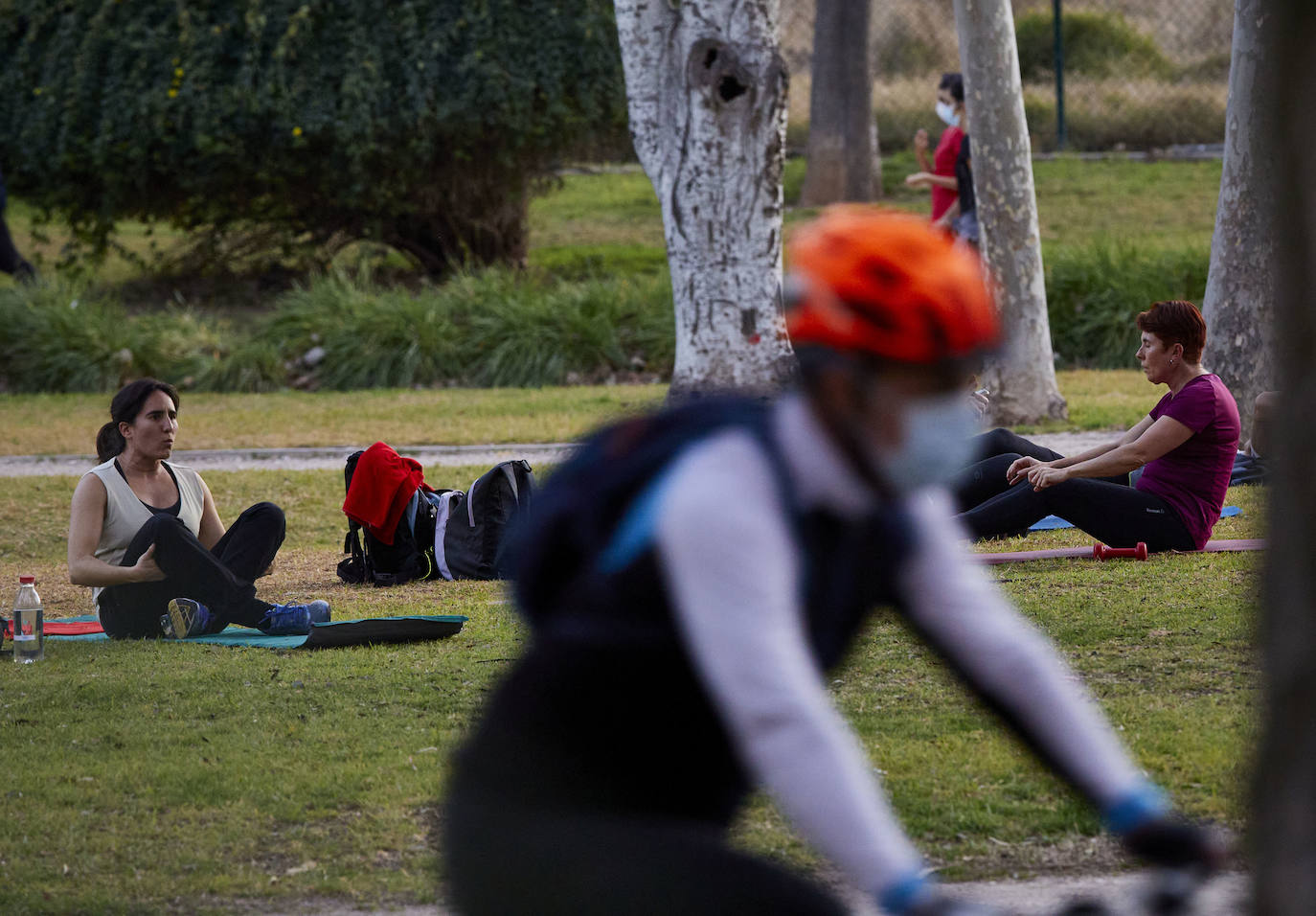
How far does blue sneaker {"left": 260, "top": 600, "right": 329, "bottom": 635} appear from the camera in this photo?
636 cm

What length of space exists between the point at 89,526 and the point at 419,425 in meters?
6.54

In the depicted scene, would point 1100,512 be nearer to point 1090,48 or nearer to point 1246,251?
point 1246,251

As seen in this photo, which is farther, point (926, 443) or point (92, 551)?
point (92, 551)

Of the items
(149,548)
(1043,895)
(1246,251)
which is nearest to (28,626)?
(149,548)

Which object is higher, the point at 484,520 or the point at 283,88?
the point at 283,88

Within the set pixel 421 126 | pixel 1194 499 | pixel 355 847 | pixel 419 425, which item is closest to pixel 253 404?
pixel 419 425

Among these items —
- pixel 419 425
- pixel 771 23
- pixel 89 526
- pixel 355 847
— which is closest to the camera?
pixel 355 847

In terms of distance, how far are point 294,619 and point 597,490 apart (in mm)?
4676

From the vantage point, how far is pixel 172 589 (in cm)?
634

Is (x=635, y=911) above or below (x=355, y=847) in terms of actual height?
above

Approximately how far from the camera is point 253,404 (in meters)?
14.6

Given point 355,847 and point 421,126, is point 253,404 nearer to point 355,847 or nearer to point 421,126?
point 421,126

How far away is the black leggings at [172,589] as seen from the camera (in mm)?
6238

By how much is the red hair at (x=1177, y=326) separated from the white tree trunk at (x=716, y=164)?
4.97 m
